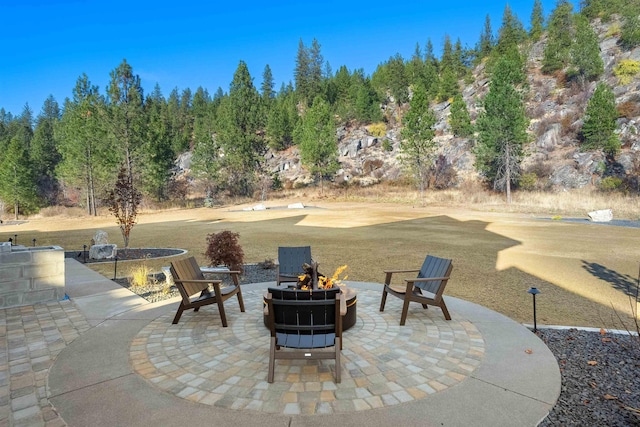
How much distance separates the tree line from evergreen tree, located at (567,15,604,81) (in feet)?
0.48

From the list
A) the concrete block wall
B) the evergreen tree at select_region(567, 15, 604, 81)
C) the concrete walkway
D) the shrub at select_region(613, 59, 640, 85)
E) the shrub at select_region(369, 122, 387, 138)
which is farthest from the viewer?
the shrub at select_region(369, 122, 387, 138)

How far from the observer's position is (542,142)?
43812mm

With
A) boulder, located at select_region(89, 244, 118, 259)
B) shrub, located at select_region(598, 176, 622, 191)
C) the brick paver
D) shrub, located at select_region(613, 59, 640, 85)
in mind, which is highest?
shrub, located at select_region(613, 59, 640, 85)

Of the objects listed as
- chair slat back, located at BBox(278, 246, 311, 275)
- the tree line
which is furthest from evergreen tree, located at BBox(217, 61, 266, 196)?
chair slat back, located at BBox(278, 246, 311, 275)

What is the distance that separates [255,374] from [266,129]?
52045 millimetres

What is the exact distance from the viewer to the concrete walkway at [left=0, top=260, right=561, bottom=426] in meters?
2.77

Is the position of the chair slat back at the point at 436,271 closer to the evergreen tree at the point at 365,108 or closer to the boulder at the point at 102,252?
the boulder at the point at 102,252

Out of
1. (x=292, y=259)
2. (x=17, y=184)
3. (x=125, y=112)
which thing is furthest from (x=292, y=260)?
(x=17, y=184)

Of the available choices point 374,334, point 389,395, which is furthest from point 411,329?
point 389,395

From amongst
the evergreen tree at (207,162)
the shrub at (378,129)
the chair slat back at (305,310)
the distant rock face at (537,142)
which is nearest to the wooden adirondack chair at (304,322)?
the chair slat back at (305,310)

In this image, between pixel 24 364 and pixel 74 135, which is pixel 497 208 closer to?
pixel 24 364

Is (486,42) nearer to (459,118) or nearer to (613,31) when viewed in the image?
(613,31)

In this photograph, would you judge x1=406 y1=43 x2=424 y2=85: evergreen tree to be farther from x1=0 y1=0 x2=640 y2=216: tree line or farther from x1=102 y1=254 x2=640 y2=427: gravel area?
x1=102 y1=254 x2=640 y2=427: gravel area

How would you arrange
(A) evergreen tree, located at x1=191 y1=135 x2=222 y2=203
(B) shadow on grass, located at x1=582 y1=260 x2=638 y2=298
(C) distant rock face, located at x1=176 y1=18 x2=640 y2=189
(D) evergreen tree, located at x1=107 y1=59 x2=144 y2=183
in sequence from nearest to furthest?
(B) shadow on grass, located at x1=582 y1=260 x2=638 y2=298, (D) evergreen tree, located at x1=107 y1=59 x2=144 y2=183, (C) distant rock face, located at x1=176 y1=18 x2=640 y2=189, (A) evergreen tree, located at x1=191 y1=135 x2=222 y2=203
